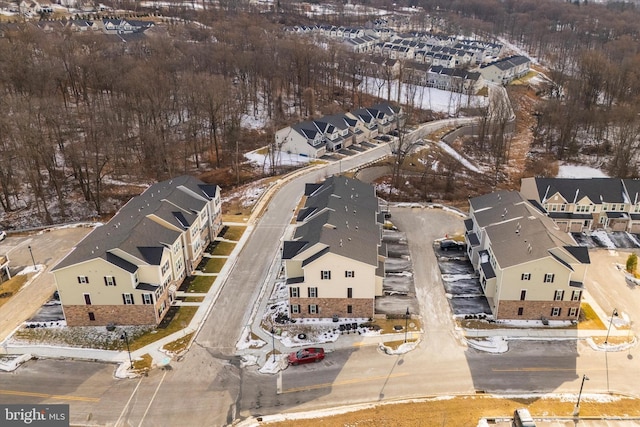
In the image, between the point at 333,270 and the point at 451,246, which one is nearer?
the point at 333,270

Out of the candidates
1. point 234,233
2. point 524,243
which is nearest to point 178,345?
point 234,233

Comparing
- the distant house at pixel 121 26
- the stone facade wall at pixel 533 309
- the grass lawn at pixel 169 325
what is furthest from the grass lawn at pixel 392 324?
the distant house at pixel 121 26

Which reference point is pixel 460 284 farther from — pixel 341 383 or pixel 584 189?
pixel 584 189

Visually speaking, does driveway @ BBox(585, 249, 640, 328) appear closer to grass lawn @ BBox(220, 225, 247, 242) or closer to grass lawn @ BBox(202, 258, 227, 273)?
grass lawn @ BBox(202, 258, 227, 273)

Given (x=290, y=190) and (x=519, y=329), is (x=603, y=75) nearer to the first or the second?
(x=290, y=190)

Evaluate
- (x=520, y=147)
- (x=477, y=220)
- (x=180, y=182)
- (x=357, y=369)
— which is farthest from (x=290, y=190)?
(x=520, y=147)

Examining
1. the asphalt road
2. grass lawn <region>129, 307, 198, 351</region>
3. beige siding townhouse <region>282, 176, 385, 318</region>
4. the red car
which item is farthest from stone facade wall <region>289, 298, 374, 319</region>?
grass lawn <region>129, 307, 198, 351</region>
